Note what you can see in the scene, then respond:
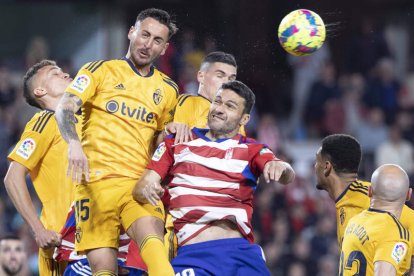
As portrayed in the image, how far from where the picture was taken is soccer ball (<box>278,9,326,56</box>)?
7754mm

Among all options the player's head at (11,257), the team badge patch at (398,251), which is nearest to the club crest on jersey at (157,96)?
the team badge patch at (398,251)

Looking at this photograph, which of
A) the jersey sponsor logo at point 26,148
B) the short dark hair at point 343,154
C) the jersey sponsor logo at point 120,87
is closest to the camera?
the jersey sponsor logo at point 120,87

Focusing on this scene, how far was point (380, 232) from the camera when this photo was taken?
660 cm

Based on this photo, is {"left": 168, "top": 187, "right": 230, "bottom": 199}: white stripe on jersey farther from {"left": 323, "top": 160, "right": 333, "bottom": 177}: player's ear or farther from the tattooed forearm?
{"left": 323, "top": 160, "right": 333, "bottom": 177}: player's ear

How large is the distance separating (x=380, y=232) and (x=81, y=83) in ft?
7.66

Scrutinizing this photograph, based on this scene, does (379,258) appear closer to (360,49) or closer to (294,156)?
(294,156)

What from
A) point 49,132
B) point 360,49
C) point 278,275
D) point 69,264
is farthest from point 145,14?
point 360,49

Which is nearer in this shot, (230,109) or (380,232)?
(380,232)

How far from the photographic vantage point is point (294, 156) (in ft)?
52.2

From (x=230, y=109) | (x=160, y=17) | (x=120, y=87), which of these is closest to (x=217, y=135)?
(x=230, y=109)

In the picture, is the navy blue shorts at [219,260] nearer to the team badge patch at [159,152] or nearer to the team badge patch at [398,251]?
the team badge patch at [159,152]

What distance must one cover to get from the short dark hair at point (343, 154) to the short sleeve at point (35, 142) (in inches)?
85.6

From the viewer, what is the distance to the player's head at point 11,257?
955cm

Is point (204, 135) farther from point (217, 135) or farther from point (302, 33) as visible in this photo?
point (302, 33)
